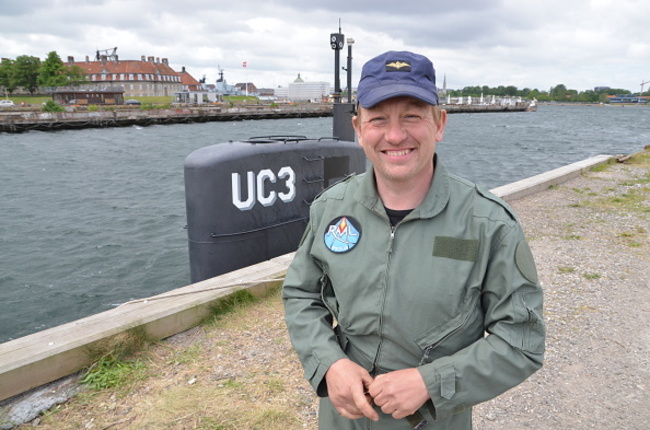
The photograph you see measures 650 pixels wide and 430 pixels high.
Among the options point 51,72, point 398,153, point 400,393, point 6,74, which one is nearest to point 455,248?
point 398,153

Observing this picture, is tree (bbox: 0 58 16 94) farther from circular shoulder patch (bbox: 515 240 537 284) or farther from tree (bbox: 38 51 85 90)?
circular shoulder patch (bbox: 515 240 537 284)

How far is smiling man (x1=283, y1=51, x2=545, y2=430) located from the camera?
1.65 m

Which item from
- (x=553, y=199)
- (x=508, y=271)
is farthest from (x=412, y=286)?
(x=553, y=199)

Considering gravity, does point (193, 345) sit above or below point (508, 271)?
below

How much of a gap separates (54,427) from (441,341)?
114 inches

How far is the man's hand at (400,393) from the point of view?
64.0 inches

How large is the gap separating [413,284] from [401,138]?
517 mm

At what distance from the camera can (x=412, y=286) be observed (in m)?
1.73

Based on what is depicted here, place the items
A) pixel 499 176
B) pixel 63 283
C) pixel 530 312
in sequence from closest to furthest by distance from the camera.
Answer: pixel 530 312 → pixel 63 283 → pixel 499 176

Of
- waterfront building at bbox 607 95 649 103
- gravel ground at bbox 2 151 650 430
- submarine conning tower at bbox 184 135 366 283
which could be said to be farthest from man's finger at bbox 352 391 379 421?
waterfront building at bbox 607 95 649 103

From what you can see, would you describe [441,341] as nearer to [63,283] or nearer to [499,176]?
[63,283]

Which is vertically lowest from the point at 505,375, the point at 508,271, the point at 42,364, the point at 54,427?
the point at 54,427

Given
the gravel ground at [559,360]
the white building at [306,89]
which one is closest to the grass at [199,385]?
the gravel ground at [559,360]

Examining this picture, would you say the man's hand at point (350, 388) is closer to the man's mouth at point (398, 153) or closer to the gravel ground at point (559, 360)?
the man's mouth at point (398, 153)
